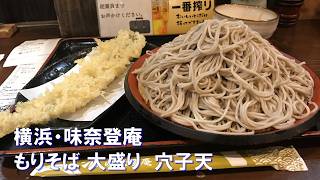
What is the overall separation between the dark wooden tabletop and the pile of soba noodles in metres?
0.13

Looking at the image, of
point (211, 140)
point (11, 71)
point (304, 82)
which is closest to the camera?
point (211, 140)

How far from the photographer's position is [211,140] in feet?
3.15

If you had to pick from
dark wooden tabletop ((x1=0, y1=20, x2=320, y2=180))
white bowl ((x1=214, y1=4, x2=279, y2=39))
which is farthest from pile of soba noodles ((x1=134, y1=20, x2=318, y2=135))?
white bowl ((x1=214, y1=4, x2=279, y2=39))

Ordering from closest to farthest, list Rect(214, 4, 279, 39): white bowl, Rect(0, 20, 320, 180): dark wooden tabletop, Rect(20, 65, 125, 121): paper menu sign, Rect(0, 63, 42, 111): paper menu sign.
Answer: Rect(0, 20, 320, 180): dark wooden tabletop → Rect(20, 65, 125, 121): paper menu sign → Rect(0, 63, 42, 111): paper menu sign → Rect(214, 4, 279, 39): white bowl

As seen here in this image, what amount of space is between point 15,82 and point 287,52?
1362 mm

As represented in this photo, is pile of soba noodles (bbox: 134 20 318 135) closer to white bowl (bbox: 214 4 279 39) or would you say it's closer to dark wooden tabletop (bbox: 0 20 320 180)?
dark wooden tabletop (bbox: 0 20 320 180)

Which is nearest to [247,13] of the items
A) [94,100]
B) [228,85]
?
[228,85]

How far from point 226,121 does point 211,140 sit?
11cm

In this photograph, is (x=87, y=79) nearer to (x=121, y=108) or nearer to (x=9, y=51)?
(x=121, y=108)

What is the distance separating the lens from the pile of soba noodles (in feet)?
3.39

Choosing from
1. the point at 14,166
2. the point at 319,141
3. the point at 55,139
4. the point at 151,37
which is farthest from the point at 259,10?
the point at 14,166

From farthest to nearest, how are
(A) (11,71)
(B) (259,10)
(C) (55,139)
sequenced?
1. (B) (259,10)
2. (A) (11,71)
3. (C) (55,139)

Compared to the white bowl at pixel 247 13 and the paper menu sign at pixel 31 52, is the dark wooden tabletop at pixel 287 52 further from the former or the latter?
the white bowl at pixel 247 13

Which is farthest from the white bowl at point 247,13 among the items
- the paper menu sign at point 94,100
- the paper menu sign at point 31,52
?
the paper menu sign at point 31,52
